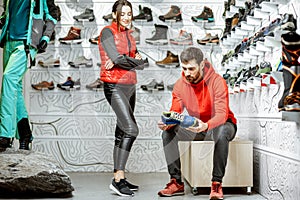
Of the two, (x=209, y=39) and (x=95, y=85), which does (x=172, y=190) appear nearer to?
(x=209, y=39)

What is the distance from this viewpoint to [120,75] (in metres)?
3.08

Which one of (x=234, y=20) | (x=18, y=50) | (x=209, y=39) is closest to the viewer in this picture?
(x=18, y=50)

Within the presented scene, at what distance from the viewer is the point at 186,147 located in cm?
306

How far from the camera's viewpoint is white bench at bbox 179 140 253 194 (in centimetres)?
296

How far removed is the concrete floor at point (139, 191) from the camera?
113 inches

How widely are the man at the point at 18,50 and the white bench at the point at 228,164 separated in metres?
0.96

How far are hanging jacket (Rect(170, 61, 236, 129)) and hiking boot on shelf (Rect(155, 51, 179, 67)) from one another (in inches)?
38.2

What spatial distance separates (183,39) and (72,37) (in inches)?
33.2

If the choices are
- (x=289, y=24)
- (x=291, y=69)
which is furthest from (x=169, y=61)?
(x=291, y=69)

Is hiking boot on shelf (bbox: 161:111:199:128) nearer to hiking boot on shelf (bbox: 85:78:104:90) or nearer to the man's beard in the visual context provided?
the man's beard

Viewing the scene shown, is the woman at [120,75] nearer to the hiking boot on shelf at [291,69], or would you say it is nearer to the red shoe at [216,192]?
the red shoe at [216,192]

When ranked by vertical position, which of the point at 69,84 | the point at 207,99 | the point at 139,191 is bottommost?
the point at 139,191

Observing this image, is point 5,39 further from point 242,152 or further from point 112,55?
point 242,152

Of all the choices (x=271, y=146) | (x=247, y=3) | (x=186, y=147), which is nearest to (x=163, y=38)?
(x=247, y=3)
